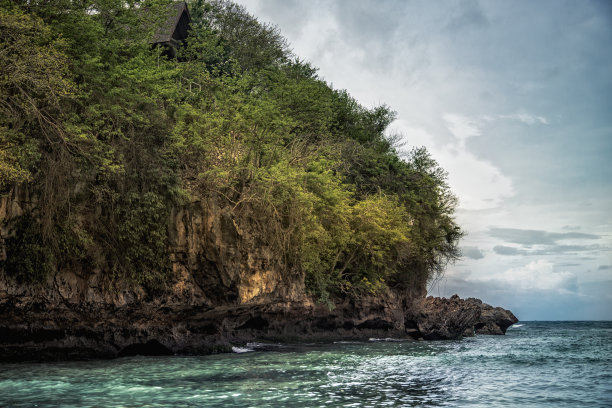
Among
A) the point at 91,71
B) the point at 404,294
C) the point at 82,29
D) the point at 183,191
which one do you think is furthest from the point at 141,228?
the point at 404,294

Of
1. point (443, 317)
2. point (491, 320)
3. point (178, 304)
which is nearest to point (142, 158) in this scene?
point (178, 304)

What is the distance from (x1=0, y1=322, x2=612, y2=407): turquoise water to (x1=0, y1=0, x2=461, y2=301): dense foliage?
3.09 metres

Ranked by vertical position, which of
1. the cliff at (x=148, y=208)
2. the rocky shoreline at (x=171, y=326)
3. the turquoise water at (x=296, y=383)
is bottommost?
the turquoise water at (x=296, y=383)

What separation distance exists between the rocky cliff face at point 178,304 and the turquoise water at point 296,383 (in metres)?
1.19

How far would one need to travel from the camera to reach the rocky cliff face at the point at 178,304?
13.7m

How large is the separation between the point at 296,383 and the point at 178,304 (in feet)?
22.7

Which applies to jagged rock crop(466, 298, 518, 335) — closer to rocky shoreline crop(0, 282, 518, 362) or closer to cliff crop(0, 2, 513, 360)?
rocky shoreline crop(0, 282, 518, 362)

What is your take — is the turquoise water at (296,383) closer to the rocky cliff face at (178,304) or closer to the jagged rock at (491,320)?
the rocky cliff face at (178,304)

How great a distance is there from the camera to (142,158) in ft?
49.8

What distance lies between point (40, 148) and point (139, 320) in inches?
244

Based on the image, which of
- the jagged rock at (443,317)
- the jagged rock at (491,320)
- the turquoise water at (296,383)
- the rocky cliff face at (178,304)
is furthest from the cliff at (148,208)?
the jagged rock at (491,320)

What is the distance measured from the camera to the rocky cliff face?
44.9 ft

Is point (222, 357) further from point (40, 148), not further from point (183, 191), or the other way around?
point (40, 148)

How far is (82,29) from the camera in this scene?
47.8 feet
